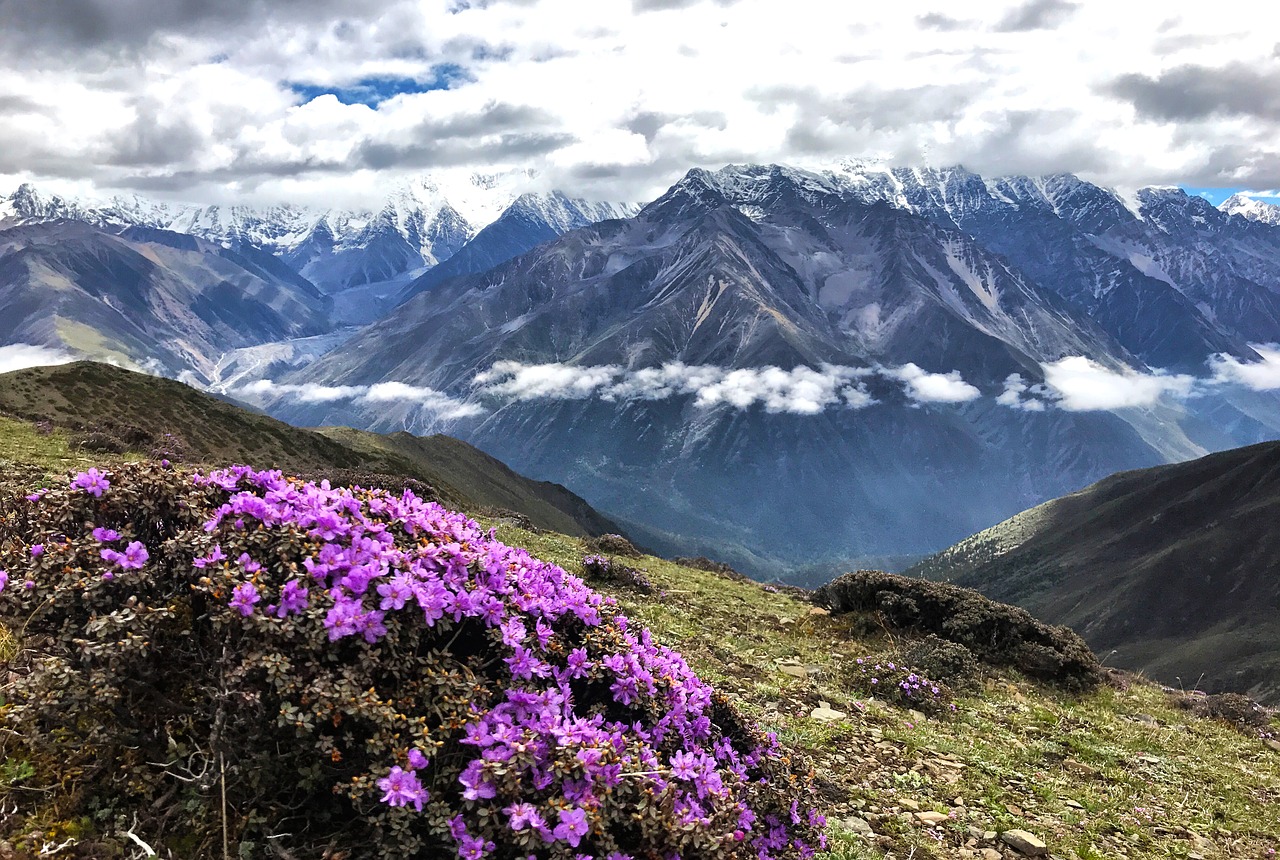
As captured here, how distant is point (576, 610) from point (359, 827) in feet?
6.51

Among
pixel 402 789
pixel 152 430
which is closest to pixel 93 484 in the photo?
pixel 402 789

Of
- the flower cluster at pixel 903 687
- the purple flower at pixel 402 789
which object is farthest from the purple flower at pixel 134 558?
the flower cluster at pixel 903 687

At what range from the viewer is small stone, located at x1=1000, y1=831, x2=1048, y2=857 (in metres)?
8.09

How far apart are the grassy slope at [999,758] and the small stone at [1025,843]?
0.22 metres

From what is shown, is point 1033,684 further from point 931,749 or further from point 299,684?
point 299,684

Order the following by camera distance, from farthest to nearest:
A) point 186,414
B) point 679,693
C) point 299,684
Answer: point 186,414 → point 679,693 → point 299,684

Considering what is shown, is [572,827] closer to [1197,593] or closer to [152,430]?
[152,430]

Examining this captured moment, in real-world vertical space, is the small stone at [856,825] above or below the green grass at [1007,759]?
above

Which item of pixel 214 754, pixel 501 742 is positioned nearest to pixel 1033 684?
pixel 501 742

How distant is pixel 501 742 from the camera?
4086mm

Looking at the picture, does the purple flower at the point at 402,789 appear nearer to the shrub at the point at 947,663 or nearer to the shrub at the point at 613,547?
the shrub at the point at 947,663

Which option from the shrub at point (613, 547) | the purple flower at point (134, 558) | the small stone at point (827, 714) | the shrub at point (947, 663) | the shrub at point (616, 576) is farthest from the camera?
the shrub at point (613, 547)

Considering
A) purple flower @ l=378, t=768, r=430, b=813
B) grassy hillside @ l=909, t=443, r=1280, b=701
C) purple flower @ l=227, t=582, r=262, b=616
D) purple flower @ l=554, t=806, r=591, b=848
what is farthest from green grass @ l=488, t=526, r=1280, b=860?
grassy hillside @ l=909, t=443, r=1280, b=701

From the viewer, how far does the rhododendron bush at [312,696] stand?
390cm
